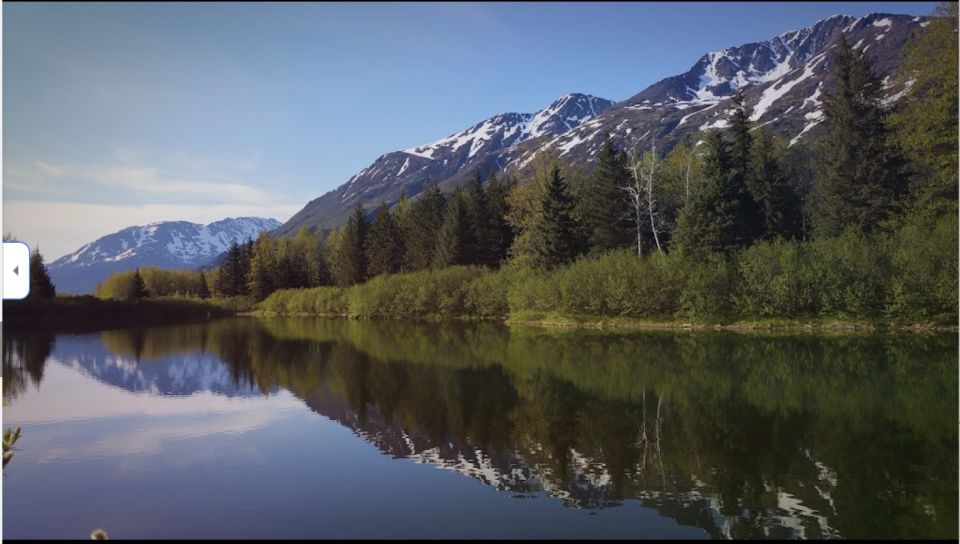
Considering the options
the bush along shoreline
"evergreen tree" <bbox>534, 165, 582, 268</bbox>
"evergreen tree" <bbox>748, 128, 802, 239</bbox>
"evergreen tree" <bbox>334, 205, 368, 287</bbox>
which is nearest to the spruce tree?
"evergreen tree" <bbox>334, 205, 368, 287</bbox>

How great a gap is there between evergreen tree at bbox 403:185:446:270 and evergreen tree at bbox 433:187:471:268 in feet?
17.5

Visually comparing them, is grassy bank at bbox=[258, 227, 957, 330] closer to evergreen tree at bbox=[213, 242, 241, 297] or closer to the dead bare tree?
the dead bare tree

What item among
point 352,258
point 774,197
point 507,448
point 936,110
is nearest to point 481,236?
point 352,258

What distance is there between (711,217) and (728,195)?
10.5ft

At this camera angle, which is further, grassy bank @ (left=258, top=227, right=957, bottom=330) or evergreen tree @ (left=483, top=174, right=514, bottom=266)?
evergreen tree @ (left=483, top=174, right=514, bottom=266)

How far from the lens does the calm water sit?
10133mm

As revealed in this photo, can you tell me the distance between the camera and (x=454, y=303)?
213ft

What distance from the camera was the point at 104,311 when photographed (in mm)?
79125

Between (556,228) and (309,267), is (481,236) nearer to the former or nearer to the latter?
(556,228)

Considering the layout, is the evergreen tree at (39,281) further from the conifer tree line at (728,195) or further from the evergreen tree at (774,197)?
the evergreen tree at (774,197)

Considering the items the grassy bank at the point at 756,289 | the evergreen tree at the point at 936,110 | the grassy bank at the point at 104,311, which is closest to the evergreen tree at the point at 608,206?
the grassy bank at the point at 756,289

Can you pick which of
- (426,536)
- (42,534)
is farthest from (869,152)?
(42,534)

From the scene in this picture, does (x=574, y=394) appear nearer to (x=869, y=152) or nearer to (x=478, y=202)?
(x=869, y=152)

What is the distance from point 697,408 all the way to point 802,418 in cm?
270
